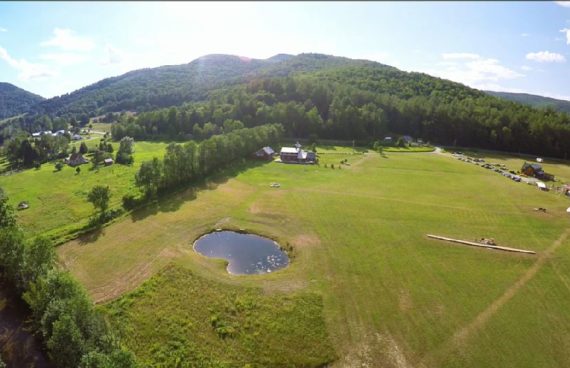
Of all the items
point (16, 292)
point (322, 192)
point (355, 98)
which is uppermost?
point (355, 98)

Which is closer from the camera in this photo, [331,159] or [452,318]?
[452,318]

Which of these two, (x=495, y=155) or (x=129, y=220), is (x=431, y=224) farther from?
(x=495, y=155)

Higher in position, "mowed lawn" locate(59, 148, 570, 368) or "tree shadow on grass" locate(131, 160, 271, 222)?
"tree shadow on grass" locate(131, 160, 271, 222)

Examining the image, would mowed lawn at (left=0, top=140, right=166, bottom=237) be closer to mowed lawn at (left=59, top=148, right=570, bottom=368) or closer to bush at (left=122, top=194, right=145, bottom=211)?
bush at (left=122, top=194, right=145, bottom=211)

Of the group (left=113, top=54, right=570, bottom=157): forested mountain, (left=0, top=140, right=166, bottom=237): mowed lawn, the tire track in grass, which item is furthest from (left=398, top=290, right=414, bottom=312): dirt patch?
(left=113, top=54, right=570, bottom=157): forested mountain

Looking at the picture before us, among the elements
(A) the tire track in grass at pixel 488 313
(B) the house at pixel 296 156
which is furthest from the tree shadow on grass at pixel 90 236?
(B) the house at pixel 296 156

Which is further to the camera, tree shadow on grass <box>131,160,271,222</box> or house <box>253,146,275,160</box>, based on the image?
house <box>253,146,275,160</box>

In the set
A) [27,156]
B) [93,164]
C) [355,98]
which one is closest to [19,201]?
[93,164]
